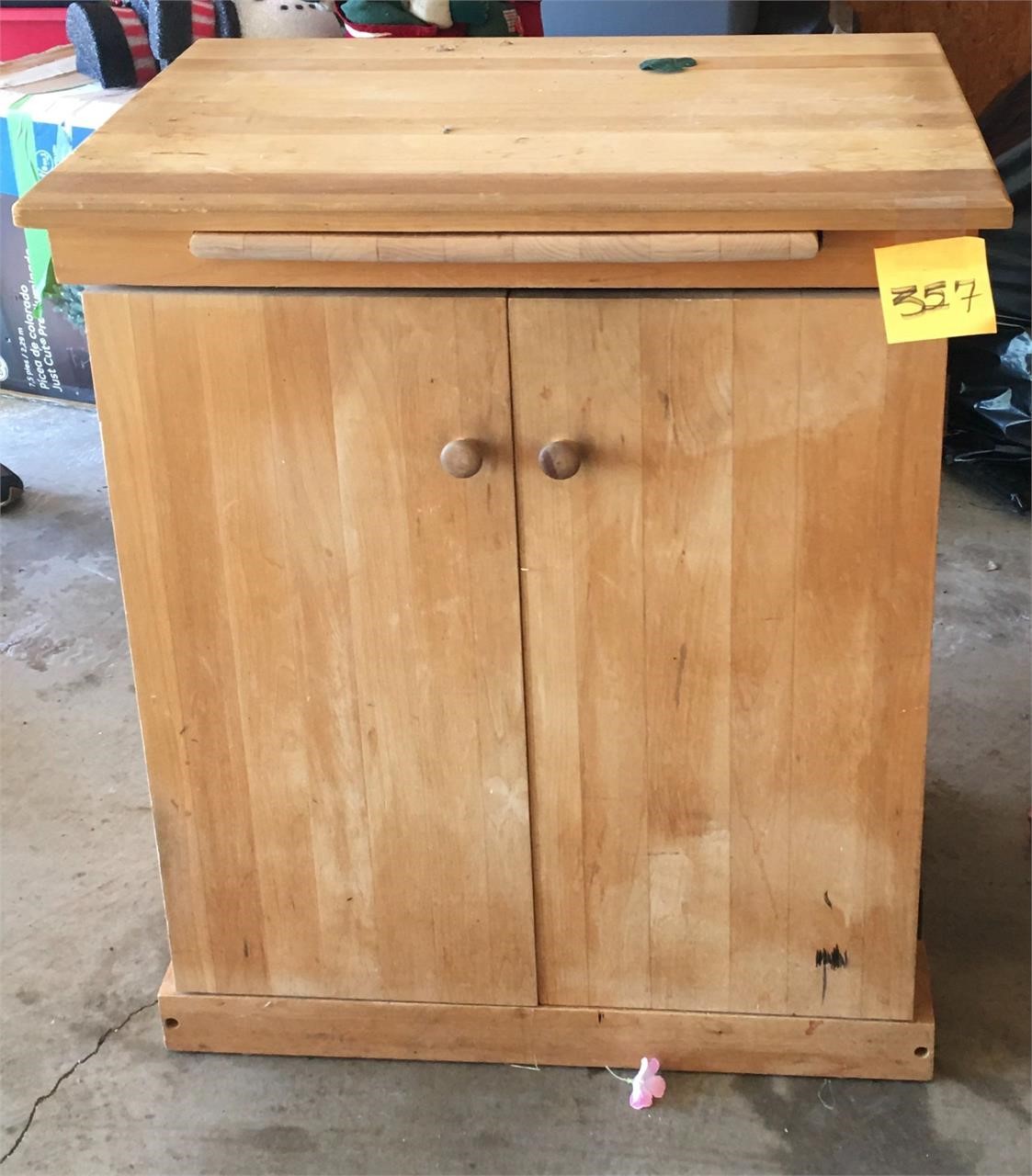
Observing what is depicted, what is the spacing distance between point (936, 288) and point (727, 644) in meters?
0.35

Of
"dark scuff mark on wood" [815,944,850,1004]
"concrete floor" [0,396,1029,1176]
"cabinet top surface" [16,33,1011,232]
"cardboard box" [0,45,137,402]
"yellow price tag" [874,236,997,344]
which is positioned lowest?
"concrete floor" [0,396,1029,1176]

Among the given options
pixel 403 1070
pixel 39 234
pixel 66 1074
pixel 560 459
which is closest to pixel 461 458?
pixel 560 459

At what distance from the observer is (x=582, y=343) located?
1.16m

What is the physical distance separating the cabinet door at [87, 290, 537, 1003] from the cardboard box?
128cm

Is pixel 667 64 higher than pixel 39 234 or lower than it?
higher

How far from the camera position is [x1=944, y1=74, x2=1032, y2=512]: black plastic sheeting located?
2.40 meters

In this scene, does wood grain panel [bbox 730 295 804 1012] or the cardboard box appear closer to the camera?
wood grain panel [bbox 730 295 804 1012]

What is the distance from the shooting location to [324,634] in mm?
1307

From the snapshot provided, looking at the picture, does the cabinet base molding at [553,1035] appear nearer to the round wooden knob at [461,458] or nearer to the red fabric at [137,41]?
the round wooden knob at [461,458]

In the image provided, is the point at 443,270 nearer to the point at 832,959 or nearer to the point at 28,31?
the point at 832,959

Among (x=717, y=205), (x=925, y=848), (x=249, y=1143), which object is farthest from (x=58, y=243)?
(x=925, y=848)

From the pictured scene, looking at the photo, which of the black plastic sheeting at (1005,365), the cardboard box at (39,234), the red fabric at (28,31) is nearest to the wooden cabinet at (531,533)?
the black plastic sheeting at (1005,365)

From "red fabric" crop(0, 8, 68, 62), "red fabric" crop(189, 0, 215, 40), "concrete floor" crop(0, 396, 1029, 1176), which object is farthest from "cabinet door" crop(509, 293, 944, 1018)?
"red fabric" crop(0, 8, 68, 62)

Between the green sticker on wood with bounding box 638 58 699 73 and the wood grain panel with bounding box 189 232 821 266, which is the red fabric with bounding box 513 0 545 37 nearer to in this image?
the green sticker on wood with bounding box 638 58 699 73
